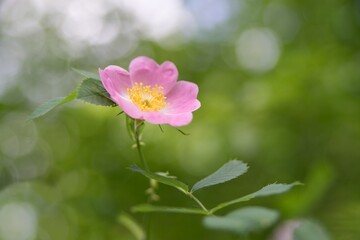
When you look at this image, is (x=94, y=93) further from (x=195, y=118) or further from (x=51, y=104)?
(x=195, y=118)

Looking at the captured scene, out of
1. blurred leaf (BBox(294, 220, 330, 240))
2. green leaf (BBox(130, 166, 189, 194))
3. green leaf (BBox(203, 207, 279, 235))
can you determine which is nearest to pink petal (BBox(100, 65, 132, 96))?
green leaf (BBox(130, 166, 189, 194))

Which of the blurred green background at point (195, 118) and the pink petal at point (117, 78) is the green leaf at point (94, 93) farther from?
the blurred green background at point (195, 118)

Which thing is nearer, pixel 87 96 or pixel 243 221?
pixel 87 96

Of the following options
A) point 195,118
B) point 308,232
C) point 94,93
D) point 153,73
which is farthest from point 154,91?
point 195,118

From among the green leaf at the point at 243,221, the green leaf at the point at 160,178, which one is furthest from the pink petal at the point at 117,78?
the green leaf at the point at 243,221

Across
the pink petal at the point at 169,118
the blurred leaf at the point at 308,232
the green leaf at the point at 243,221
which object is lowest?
the blurred leaf at the point at 308,232

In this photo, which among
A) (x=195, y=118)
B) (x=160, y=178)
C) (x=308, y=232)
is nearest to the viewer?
(x=160, y=178)

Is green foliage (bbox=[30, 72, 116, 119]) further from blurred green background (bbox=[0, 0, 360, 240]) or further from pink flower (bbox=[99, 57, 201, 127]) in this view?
blurred green background (bbox=[0, 0, 360, 240])
